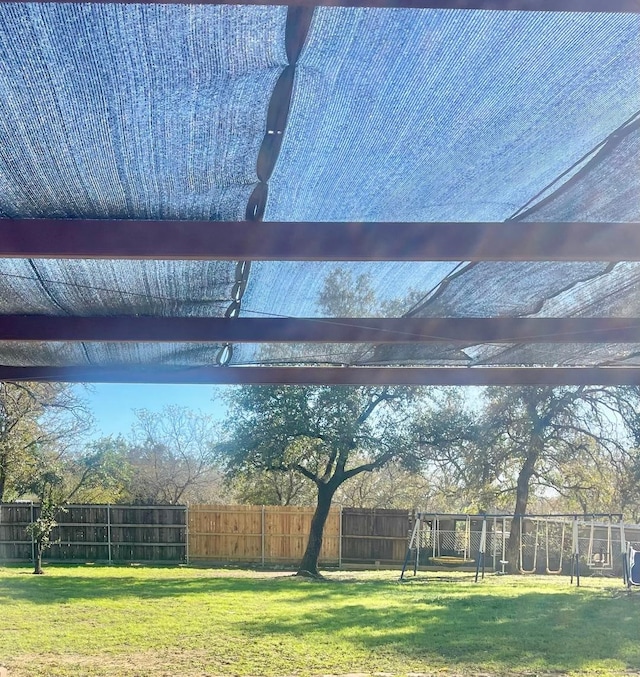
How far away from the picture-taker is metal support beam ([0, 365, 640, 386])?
471 centimetres

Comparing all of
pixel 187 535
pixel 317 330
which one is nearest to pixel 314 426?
pixel 187 535

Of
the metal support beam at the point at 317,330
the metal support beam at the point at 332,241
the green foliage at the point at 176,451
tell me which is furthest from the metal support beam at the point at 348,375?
the green foliage at the point at 176,451

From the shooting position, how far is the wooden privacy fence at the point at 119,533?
1369 cm

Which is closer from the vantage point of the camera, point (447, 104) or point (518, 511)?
point (447, 104)

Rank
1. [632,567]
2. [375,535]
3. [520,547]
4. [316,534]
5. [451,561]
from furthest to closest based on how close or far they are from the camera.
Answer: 1. [375,535]
2. [520,547]
3. [451,561]
4. [316,534]
5. [632,567]

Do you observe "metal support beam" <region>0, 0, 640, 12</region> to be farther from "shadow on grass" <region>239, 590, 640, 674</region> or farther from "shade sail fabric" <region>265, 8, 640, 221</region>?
"shadow on grass" <region>239, 590, 640, 674</region>

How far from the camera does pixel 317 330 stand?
379 cm

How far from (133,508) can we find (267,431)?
13.2 ft

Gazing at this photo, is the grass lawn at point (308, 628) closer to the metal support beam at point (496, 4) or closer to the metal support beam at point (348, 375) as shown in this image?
the metal support beam at point (348, 375)

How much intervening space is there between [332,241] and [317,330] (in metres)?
1.34

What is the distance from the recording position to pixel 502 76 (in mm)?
1689

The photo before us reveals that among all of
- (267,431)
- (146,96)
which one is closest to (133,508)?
(267,431)

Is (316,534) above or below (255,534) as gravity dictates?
above

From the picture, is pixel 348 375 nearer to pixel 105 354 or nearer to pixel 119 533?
pixel 105 354
